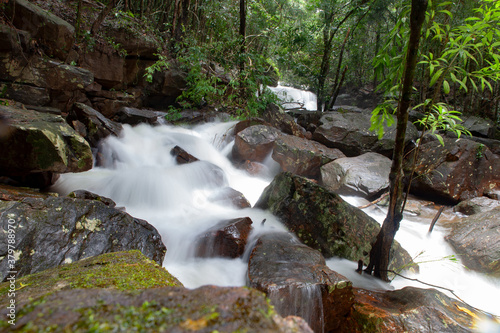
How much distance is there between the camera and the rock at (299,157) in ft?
24.5

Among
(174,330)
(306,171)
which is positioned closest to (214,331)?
(174,330)

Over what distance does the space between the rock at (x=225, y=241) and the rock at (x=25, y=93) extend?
5.10 metres

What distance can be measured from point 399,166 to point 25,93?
7.24 meters

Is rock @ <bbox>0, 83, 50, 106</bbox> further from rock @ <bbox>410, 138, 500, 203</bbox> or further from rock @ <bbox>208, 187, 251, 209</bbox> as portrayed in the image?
rock @ <bbox>410, 138, 500, 203</bbox>

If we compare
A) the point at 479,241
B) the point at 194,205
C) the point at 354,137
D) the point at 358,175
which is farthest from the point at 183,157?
the point at 479,241

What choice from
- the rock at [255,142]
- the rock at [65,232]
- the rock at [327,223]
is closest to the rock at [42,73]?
the rock at [255,142]

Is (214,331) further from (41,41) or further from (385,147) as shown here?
(385,147)

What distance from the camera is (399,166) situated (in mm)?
2898

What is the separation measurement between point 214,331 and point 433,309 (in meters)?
2.70

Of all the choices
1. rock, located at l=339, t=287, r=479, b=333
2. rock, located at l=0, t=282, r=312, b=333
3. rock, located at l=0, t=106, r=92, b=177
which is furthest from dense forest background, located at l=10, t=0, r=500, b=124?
rock, located at l=0, t=282, r=312, b=333

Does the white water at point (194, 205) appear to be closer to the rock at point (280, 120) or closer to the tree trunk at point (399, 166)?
the tree trunk at point (399, 166)

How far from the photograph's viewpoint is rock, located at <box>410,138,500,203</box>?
6.66m

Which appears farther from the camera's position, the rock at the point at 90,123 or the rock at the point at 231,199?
the rock at the point at 90,123

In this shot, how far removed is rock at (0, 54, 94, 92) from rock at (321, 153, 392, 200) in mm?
6715
